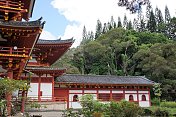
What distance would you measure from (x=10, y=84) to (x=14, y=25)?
13.8ft

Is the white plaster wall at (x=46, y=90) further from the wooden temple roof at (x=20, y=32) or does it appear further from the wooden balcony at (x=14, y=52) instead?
the wooden balcony at (x=14, y=52)

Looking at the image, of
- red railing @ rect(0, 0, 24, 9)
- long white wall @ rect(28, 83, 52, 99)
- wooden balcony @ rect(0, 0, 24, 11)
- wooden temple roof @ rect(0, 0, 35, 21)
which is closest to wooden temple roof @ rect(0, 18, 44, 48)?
wooden temple roof @ rect(0, 0, 35, 21)

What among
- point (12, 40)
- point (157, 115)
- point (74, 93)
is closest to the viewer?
point (12, 40)

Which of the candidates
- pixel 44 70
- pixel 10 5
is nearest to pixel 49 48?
pixel 44 70

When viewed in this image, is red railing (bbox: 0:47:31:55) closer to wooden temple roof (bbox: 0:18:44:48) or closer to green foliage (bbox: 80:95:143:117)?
wooden temple roof (bbox: 0:18:44:48)

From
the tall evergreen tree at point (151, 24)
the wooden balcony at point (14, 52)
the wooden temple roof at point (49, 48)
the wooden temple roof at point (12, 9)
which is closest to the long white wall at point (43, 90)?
the wooden temple roof at point (49, 48)

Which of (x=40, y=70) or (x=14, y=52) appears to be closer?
(x=14, y=52)

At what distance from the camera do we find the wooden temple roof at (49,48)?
25.4 metres

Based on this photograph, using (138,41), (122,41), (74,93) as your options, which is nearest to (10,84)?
(74,93)

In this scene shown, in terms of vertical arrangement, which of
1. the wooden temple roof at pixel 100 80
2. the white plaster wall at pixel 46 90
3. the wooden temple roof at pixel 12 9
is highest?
the wooden temple roof at pixel 12 9

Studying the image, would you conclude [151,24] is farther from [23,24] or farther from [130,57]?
[23,24]

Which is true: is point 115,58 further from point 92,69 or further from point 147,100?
point 147,100

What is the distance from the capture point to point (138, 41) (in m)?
73.1

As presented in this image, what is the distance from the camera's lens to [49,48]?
25906 millimetres
